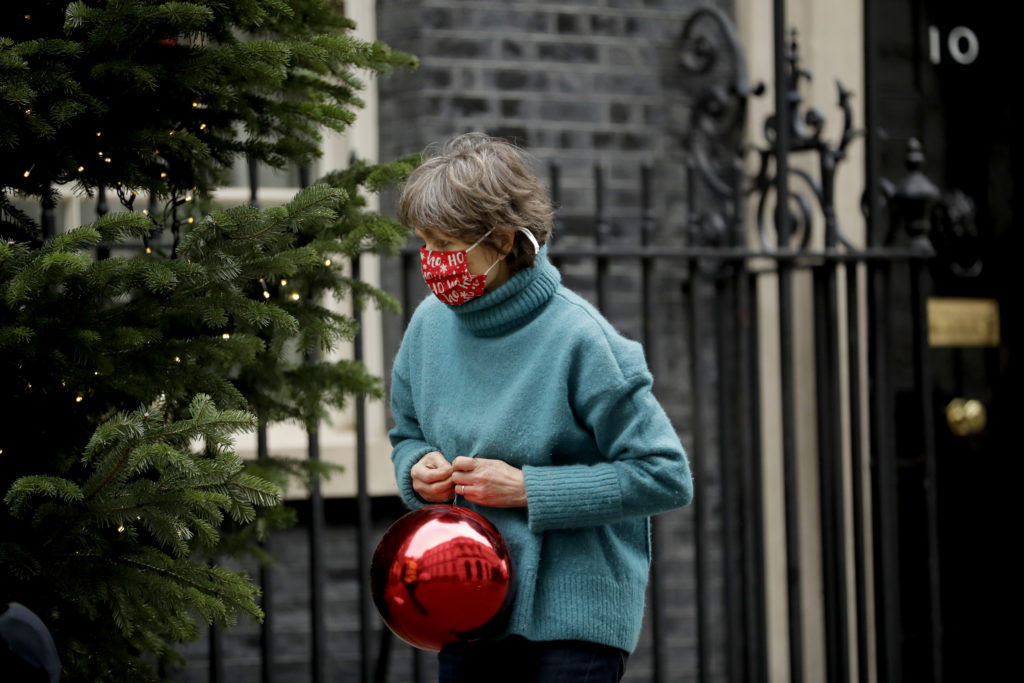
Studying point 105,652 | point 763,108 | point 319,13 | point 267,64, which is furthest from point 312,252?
point 763,108

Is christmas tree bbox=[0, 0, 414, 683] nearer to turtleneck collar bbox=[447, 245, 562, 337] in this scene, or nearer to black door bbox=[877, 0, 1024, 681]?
turtleneck collar bbox=[447, 245, 562, 337]

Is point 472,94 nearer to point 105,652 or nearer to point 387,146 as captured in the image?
point 387,146

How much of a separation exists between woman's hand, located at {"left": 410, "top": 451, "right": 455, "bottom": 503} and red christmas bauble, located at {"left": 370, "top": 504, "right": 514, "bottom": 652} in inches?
2.5

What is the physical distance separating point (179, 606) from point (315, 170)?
95.4 inches

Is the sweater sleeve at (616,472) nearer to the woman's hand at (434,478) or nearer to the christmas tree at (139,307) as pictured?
the woman's hand at (434,478)

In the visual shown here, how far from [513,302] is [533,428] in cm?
24

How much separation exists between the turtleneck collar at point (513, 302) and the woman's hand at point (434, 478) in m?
0.26

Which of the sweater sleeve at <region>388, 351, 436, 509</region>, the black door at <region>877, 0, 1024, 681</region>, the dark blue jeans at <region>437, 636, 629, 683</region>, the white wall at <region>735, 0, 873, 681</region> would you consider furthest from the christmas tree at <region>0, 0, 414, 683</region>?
the black door at <region>877, 0, 1024, 681</region>

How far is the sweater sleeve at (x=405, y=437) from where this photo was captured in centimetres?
229

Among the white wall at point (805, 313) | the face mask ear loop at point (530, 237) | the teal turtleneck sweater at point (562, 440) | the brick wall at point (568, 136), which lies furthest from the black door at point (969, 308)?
the face mask ear loop at point (530, 237)

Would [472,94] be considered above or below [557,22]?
below

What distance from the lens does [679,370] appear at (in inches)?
182

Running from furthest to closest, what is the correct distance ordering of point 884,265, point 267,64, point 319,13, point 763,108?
point 763,108, point 884,265, point 319,13, point 267,64

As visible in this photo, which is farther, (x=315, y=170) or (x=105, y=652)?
(x=315, y=170)
